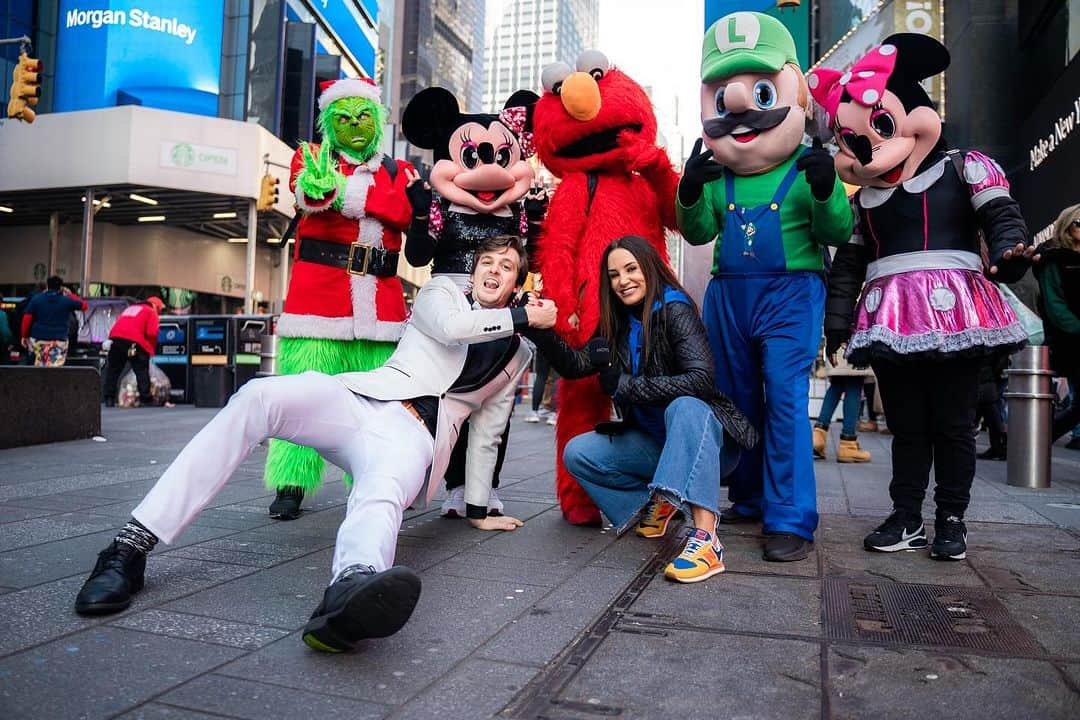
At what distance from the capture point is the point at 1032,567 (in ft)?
10.9

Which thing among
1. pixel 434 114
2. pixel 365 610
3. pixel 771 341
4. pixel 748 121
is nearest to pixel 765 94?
pixel 748 121

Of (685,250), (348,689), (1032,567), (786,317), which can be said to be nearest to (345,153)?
(685,250)

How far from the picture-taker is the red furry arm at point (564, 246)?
157 inches

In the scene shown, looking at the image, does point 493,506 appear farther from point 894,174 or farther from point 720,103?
point 894,174

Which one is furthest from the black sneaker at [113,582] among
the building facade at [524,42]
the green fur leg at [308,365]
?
the building facade at [524,42]

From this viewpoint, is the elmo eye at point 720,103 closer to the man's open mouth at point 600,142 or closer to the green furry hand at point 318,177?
the man's open mouth at point 600,142

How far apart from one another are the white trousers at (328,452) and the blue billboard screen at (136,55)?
24658mm

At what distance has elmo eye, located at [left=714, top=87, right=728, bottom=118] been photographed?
3758mm

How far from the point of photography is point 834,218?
11.5 ft

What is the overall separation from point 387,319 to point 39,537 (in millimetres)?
1809

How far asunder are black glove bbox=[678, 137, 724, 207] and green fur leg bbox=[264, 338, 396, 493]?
66.8 inches

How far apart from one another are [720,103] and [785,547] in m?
1.96

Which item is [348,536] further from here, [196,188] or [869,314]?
[196,188]

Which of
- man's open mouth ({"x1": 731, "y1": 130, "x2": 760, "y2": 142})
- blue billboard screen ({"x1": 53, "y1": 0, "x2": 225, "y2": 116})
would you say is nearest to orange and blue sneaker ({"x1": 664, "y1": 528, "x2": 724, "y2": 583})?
man's open mouth ({"x1": 731, "y1": 130, "x2": 760, "y2": 142})
